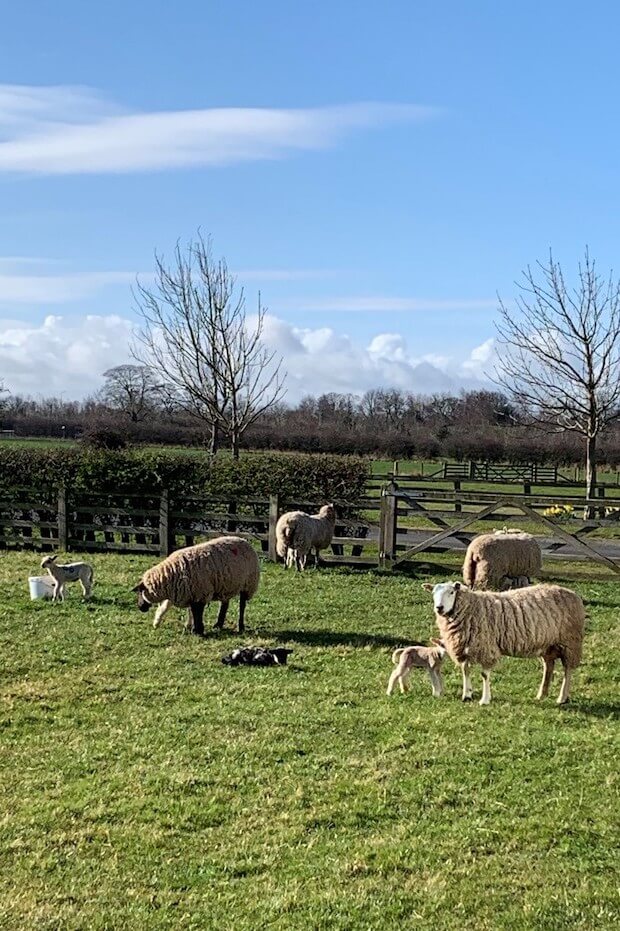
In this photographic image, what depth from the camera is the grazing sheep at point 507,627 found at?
867 centimetres

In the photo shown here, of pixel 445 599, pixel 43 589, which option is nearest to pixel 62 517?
pixel 43 589

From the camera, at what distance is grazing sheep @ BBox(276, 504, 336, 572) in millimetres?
17000

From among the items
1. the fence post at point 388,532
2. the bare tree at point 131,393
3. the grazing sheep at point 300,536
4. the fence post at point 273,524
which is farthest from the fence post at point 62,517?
the bare tree at point 131,393

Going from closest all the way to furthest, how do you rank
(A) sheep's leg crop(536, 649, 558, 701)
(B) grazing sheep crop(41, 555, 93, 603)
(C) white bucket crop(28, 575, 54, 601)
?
(A) sheep's leg crop(536, 649, 558, 701) → (B) grazing sheep crop(41, 555, 93, 603) → (C) white bucket crop(28, 575, 54, 601)

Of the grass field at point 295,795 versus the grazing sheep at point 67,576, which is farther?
the grazing sheep at point 67,576

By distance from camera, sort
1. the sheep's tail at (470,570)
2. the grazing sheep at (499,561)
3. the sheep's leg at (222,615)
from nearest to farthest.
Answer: the sheep's leg at (222,615) → the grazing sheep at (499,561) → the sheep's tail at (470,570)

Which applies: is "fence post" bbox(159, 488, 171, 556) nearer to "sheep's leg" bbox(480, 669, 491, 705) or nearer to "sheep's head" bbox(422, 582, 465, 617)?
"sheep's head" bbox(422, 582, 465, 617)

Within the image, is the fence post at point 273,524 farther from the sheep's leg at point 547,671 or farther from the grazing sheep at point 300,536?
the sheep's leg at point 547,671

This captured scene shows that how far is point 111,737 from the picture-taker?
7781 millimetres

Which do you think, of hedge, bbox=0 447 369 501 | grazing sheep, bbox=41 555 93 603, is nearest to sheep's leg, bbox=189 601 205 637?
grazing sheep, bbox=41 555 93 603

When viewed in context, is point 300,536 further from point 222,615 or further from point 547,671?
point 547,671

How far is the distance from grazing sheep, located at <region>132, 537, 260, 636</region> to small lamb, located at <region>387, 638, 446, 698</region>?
3405 mm

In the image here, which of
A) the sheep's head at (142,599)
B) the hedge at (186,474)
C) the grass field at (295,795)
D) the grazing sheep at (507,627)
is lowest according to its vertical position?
the grass field at (295,795)

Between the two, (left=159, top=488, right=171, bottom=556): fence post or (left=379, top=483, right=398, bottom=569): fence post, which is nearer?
(left=379, top=483, right=398, bottom=569): fence post
